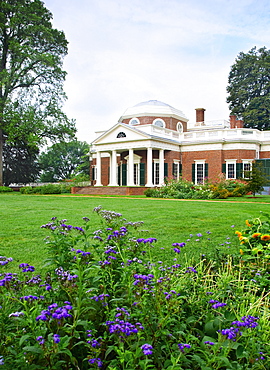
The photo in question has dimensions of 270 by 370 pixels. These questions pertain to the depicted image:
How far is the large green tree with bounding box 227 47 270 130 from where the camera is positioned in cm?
4288

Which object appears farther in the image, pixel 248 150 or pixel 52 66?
pixel 52 66

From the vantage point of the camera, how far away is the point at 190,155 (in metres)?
29.5

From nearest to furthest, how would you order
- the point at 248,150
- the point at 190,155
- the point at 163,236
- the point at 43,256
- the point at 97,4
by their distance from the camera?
the point at 43,256 < the point at 163,236 < the point at 97,4 < the point at 248,150 < the point at 190,155

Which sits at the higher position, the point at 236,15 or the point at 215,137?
the point at 236,15

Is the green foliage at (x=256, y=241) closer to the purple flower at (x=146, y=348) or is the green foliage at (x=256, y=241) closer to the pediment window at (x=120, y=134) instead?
the purple flower at (x=146, y=348)

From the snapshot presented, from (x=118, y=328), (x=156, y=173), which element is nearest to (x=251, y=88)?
(x=156, y=173)

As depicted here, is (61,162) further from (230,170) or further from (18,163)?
(230,170)

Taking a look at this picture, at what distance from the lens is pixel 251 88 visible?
1764 inches

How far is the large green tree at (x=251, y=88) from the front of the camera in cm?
4288

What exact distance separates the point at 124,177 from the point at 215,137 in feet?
30.8

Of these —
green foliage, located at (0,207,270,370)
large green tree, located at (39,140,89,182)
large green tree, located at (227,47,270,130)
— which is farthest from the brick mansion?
large green tree, located at (39,140,89,182)

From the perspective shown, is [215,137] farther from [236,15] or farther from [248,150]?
[236,15]

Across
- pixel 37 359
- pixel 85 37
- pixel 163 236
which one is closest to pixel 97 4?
pixel 85 37

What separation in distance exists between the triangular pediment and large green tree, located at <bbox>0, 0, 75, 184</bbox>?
4749 millimetres
